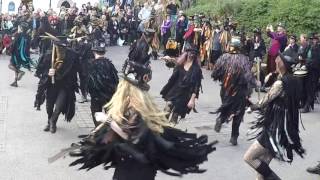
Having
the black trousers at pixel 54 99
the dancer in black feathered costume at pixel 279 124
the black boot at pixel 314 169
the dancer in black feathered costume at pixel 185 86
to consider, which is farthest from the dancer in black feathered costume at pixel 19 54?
the dancer in black feathered costume at pixel 279 124

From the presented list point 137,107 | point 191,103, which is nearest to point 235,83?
point 191,103

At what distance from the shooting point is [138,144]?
14.8 ft

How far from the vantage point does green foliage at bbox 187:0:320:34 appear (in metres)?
17.0

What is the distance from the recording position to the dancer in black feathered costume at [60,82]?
10469mm

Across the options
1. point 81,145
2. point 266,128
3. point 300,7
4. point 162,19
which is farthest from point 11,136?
point 162,19

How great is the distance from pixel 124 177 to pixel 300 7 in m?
13.9

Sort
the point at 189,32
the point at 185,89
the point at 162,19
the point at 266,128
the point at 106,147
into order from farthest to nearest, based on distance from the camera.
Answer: the point at 162,19
the point at 189,32
the point at 185,89
the point at 266,128
the point at 106,147

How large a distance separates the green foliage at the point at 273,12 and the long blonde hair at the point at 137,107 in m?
12.9

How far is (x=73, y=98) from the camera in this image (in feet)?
35.2

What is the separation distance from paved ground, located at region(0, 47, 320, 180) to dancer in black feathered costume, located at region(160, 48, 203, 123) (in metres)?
0.93

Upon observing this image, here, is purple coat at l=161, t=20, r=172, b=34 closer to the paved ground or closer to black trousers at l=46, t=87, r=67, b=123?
the paved ground

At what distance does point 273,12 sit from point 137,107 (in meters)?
14.5

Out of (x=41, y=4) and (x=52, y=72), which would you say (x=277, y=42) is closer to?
(x=52, y=72)

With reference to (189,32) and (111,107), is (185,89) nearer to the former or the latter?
(111,107)
